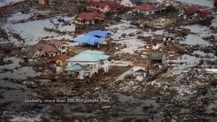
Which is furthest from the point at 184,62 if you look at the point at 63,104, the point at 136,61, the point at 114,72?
the point at 63,104

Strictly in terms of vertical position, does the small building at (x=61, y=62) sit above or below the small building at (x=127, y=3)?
below

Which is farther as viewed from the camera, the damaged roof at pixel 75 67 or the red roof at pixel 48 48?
the red roof at pixel 48 48

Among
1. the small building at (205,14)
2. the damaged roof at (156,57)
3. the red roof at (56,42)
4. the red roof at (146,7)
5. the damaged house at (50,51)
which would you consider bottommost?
the damaged house at (50,51)

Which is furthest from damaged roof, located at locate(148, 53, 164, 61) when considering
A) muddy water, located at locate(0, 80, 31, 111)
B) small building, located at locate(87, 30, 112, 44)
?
muddy water, located at locate(0, 80, 31, 111)

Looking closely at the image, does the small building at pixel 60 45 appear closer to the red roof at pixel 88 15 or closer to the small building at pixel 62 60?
the small building at pixel 62 60

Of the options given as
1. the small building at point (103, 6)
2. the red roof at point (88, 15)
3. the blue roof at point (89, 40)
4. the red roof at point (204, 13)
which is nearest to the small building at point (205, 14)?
the red roof at point (204, 13)

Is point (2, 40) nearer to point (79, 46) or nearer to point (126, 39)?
point (79, 46)
